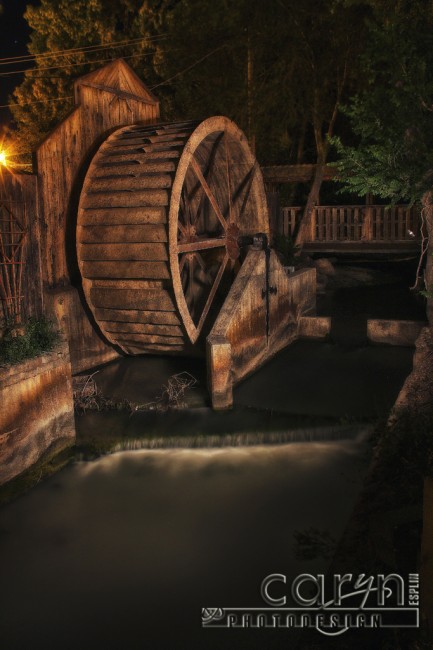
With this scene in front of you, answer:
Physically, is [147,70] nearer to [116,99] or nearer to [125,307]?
[116,99]

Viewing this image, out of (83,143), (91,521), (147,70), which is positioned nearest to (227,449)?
(91,521)

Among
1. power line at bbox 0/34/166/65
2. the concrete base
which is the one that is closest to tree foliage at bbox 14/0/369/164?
power line at bbox 0/34/166/65

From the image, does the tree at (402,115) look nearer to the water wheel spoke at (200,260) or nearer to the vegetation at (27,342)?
the water wheel spoke at (200,260)

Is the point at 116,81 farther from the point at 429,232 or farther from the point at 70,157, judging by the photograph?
the point at 429,232

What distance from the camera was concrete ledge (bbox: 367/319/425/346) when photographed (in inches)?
410

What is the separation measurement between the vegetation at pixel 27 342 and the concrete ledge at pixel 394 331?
5746 millimetres

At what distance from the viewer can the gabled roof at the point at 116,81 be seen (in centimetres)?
976

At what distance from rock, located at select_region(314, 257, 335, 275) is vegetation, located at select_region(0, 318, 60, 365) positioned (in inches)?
465

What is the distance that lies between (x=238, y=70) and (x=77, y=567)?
14.9 meters

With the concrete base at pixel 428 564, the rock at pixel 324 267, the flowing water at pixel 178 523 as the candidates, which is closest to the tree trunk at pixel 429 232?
the flowing water at pixel 178 523

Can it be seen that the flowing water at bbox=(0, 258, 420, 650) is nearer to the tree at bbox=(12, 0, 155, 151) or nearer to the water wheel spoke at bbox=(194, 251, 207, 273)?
the water wheel spoke at bbox=(194, 251, 207, 273)

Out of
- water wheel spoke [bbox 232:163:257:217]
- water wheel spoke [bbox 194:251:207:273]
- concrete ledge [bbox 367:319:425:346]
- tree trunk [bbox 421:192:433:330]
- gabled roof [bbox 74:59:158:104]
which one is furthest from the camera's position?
water wheel spoke [bbox 194:251:207:273]

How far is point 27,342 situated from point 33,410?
667 mm

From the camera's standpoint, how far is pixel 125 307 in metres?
9.09
